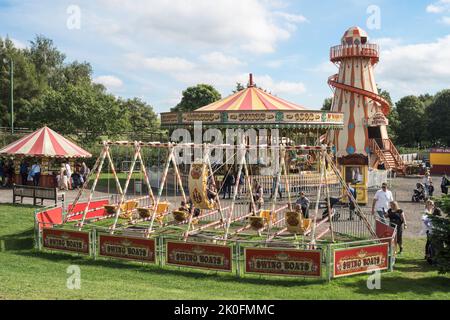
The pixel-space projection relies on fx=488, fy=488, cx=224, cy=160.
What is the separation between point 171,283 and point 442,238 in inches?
253

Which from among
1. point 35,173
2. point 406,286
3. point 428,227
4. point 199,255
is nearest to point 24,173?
point 35,173

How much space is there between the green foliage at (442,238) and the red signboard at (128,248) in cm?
680

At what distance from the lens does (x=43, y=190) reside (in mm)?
20047

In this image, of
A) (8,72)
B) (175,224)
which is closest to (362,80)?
(175,224)

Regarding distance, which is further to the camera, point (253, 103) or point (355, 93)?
point (355, 93)

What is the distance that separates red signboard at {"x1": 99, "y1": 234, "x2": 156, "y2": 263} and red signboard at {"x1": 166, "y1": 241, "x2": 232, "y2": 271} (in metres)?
0.51

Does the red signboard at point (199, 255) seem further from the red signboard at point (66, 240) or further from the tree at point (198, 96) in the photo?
the tree at point (198, 96)

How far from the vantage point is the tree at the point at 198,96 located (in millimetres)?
70188

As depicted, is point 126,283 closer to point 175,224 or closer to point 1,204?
point 175,224

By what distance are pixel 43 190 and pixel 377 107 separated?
1143 inches

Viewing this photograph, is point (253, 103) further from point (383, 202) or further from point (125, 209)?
point (383, 202)

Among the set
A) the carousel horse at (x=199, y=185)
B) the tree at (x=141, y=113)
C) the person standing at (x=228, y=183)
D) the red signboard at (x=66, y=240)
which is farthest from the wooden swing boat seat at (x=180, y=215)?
the tree at (x=141, y=113)

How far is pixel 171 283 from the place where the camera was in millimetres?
10758
